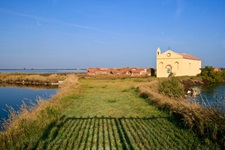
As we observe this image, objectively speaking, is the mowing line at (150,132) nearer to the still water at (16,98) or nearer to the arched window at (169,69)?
the still water at (16,98)

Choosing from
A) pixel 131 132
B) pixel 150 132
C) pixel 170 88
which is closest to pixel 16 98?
pixel 170 88

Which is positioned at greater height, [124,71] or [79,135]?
[124,71]

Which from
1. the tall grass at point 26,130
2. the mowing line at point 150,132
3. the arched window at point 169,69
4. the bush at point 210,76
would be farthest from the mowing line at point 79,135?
the bush at point 210,76

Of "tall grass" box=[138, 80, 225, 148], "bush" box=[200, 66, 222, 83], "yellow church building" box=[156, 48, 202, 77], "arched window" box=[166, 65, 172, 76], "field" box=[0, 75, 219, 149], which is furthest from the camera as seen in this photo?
"bush" box=[200, 66, 222, 83]

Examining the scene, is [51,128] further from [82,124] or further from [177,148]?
[177,148]

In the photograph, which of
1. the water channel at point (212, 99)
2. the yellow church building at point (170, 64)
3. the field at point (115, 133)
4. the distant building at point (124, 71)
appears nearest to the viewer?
the field at point (115, 133)

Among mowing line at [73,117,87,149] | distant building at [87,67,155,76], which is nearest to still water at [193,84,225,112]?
mowing line at [73,117,87,149]

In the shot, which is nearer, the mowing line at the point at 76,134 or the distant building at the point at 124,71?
the mowing line at the point at 76,134

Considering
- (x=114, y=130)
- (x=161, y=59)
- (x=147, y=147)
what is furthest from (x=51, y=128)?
(x=161, y=59)

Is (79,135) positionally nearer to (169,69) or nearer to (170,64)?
(170,64)

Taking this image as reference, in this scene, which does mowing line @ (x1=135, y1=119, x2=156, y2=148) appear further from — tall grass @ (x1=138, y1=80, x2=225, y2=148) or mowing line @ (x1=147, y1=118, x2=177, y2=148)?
tall grass @ (x1=138, y1=80, x2=225, y2=148)

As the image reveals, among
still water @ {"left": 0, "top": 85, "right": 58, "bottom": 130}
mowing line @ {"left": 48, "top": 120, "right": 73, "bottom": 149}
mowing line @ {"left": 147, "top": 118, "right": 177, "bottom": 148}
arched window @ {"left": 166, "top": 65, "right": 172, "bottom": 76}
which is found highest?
arched window @ {"left": 166, "top": 65, "right": 172, "bottom": 76}

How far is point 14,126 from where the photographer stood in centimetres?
690

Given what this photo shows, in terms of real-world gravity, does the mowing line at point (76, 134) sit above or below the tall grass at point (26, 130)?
below
